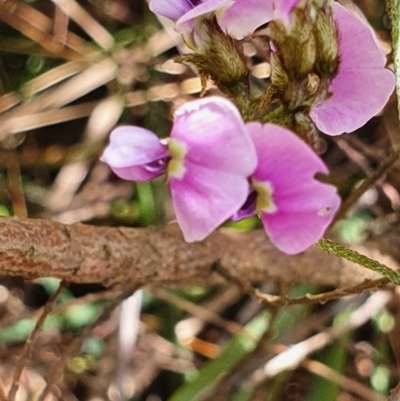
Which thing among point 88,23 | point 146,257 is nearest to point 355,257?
point 146,257

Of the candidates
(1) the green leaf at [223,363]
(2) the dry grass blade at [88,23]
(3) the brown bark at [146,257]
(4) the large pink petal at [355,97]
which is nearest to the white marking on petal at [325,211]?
(4) the large pink petal at [355,97]

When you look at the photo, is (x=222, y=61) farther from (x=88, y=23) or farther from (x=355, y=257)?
(x=88, y=23)

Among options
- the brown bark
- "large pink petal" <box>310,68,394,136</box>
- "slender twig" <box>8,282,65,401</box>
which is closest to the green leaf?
the brown bark

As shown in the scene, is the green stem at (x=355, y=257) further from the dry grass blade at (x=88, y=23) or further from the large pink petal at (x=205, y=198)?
the dry grass blade at (x=88, y=23)

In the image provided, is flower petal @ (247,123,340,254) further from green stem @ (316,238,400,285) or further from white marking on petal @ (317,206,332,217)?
green stem @ (316,238,400,285)

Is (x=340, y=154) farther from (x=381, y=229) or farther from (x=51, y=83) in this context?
(x=51, y=83)

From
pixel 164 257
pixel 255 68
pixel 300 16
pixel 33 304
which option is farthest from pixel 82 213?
pixel 300 16
